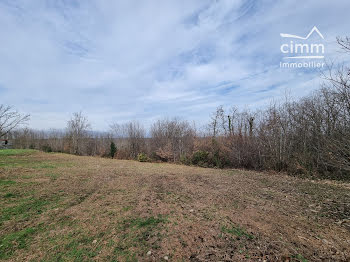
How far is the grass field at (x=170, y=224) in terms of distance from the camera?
7.54 ft

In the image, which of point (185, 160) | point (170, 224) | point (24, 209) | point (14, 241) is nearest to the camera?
point (14, 241)

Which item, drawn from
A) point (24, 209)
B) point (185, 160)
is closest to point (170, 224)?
point (24, 209)

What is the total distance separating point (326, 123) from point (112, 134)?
22.0 metres

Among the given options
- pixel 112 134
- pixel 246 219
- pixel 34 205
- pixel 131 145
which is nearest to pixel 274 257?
pixel 246 219

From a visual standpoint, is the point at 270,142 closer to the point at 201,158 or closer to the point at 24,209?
the point at 201,158

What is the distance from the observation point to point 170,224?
10.2ft

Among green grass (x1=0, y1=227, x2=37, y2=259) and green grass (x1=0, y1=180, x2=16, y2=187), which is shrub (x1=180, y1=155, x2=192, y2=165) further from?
green grass (x1=0, y1=227, x2=37, y2=259)

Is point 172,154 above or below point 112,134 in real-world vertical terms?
below

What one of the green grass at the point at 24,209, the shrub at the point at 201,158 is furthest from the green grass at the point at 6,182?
the shrub at the point at 201,158

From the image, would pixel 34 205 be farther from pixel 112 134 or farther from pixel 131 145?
pixel 112 134

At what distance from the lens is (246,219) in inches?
129

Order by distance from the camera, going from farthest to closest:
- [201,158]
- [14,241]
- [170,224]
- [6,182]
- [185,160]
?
[185,160]
[201,158]
[6,182]
[170,224]
[14,241]

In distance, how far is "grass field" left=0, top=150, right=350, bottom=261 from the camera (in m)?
2.30

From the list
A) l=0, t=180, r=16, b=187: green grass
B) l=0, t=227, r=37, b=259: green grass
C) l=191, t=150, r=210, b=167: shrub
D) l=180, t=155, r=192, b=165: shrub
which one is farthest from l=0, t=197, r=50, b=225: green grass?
l=180, t=155, r=192, b=165: shrub
